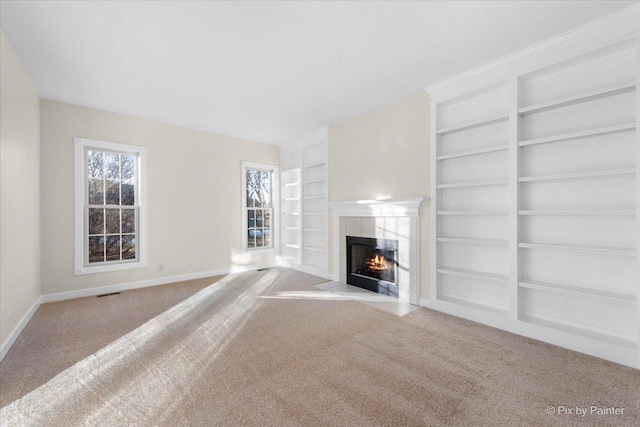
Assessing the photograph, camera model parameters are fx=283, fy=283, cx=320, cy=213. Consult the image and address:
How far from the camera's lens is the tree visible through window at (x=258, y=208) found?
6.12m

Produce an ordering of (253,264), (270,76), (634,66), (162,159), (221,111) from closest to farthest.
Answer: (634,66) < (270,76) < (221,111) < (162,159) < (253,264)

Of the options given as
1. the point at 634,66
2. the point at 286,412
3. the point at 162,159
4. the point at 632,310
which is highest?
the point at 634,66

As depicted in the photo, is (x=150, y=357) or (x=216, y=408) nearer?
(x=216, y=408)

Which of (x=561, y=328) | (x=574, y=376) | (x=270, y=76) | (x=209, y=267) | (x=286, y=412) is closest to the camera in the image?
(x=286, y=412)

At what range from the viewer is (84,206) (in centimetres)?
421

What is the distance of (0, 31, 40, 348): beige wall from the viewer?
2.52m

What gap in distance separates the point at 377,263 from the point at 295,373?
8.34 ft

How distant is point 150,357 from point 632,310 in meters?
4.14

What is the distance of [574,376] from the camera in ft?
6.99

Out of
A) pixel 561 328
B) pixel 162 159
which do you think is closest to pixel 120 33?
pixel 162 159

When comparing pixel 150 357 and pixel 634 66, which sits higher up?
pixel 634 66

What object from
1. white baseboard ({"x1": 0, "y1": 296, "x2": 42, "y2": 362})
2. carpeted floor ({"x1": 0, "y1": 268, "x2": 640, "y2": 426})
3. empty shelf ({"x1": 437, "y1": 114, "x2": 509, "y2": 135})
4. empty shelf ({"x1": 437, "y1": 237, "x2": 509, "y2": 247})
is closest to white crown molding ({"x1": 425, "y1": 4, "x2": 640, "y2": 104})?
empty shelf ({"x1": 437, "y1": 114, "x2": 509, "y2": 135})

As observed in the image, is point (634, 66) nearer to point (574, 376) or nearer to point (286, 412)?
point (574, 376)

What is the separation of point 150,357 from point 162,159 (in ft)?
11.5
